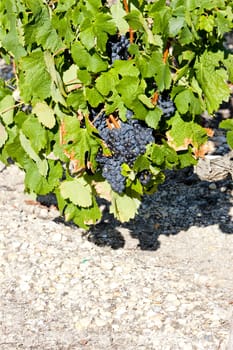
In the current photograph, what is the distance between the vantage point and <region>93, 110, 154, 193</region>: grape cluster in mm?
3135

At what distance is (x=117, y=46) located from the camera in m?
3.03

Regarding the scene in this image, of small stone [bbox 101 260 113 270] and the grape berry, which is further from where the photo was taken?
small stone [bbox 101 260 113 270]

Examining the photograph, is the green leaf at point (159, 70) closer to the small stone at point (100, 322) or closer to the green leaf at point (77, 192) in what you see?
the green leaf at point (77, 192)

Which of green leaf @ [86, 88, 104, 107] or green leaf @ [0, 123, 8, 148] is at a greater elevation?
green leaf @ [86, 88, 104, 107]

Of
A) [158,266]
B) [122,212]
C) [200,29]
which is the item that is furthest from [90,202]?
[200,29]

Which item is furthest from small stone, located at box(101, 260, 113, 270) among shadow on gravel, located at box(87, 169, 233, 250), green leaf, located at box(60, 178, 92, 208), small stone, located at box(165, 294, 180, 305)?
green leaf, located at box(60, 178, 92, 208)

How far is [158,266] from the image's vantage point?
386 cm

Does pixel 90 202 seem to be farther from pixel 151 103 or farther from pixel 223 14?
pixel 223 14

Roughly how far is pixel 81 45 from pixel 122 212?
0.82 metres

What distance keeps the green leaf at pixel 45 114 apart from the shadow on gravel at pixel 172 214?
1.05m

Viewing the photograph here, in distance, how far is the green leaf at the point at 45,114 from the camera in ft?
10.5

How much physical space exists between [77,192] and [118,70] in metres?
0.65

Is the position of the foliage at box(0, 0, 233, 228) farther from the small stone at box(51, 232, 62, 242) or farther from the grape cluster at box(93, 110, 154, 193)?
the small stone at box(51, 232, 62, 242)

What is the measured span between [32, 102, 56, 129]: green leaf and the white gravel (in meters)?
0.88
